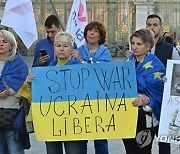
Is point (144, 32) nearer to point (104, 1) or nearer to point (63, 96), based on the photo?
point (63, 96)

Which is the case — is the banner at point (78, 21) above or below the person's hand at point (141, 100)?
above

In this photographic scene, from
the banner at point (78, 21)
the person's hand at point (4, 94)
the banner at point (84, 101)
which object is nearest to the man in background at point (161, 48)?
the banner at point (84, 101)

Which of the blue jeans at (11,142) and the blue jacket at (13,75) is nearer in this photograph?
the blue jacket at (13,75)

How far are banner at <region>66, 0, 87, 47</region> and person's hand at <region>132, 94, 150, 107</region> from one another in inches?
130

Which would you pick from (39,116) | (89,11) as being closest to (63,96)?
(39,116)

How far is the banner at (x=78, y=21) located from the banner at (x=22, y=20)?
1.45 meters

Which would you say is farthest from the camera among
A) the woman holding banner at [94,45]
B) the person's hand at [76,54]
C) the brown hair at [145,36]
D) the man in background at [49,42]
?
the man in background at [49,42]

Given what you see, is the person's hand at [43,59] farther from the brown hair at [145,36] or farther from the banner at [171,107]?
the banner at [171,107]

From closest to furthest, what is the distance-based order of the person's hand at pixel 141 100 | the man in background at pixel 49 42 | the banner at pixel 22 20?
the person's hand at pixel 141 100
the man in background at pixel 49 42
the banner at pixel 22 20

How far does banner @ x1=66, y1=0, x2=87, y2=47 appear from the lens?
8.78 meters

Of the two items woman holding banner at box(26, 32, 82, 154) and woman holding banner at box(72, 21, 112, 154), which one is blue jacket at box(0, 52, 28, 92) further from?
woman holding banner at box(72, 21, 112, 154)

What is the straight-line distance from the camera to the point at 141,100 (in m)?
5.46

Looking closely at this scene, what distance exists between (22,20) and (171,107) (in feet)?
8.29

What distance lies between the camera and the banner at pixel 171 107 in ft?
18.1
